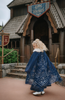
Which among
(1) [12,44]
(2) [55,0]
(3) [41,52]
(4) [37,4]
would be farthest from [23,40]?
(3) [41,52]

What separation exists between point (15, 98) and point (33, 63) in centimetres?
118

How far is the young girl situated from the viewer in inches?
148

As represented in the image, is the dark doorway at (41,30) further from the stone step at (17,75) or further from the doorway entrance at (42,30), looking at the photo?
the stone step at (17,75)

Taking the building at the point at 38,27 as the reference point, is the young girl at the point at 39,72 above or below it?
below

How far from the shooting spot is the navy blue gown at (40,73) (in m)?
3.76

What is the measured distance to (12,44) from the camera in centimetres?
1162

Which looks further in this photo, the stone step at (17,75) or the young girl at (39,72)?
the stone step at (17,75)

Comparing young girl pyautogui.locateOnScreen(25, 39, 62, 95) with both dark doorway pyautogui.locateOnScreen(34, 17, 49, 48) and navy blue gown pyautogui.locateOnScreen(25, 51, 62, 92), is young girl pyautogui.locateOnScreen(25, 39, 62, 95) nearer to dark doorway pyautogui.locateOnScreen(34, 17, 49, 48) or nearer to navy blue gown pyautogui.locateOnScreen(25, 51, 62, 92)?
navy blue gown pyautogui.locateOnScreen(25, 51, 62, 92)

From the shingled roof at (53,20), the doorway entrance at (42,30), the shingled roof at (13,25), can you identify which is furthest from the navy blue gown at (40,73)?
the shingled roof at (13,25)

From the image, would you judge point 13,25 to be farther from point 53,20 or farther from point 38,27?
point 53,20

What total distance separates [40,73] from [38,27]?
7804 millimetres

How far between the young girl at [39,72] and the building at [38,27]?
480 centimetres

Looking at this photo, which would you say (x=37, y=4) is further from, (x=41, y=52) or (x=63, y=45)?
(x=41, y=52)

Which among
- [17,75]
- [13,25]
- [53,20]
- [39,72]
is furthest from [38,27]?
[39,72]
